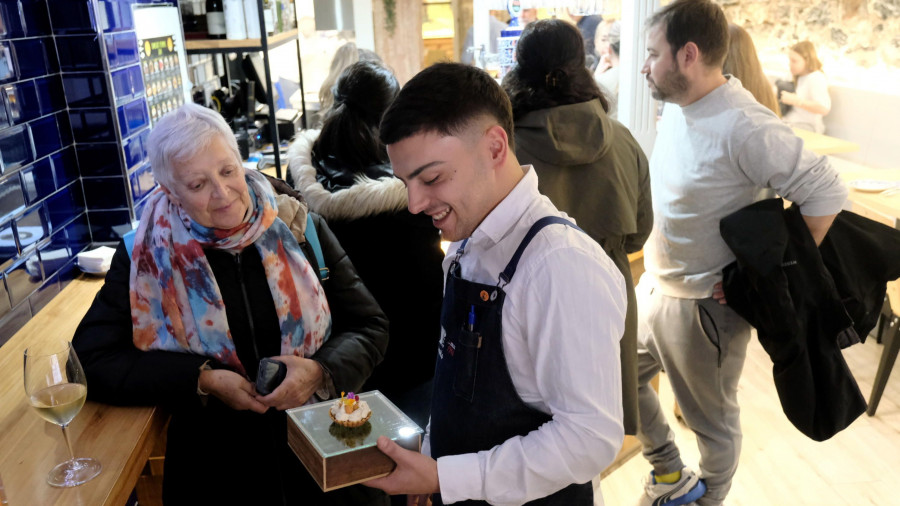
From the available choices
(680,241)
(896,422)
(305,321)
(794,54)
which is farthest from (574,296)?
(794,54)

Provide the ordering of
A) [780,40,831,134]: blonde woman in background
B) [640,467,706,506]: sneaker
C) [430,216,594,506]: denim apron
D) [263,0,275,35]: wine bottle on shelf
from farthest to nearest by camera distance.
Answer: [780,40,831,134]: blonde woman in background → [263,0,275,35]: wine bottle on shelf → [640,467,706,506]: sneaker → [430,216,594,506]: denim apron

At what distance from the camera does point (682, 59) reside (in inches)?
91.0

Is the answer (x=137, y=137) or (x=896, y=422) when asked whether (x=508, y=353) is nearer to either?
(x=137, y=137)

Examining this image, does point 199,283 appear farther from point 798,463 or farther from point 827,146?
point 827,146

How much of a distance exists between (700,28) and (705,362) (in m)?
1.10

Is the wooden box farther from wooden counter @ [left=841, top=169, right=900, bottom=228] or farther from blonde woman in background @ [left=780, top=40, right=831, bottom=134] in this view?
blonde woman in background @ [left=780, top=40, right=831, bottom=134]

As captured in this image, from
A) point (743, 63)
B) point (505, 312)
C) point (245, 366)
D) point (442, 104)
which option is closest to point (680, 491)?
point (743, 63)

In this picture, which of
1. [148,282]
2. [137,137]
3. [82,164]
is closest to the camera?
[148,282]

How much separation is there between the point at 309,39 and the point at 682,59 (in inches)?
128

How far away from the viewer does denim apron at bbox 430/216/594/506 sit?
1.23 meters

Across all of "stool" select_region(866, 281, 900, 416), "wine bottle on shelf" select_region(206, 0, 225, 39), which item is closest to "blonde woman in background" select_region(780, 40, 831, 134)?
"stool" select_region(866, 281, 900, 416)

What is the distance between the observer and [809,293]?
2.30 metres

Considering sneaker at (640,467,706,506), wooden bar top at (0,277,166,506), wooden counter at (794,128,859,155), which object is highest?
wooden bar top at (0,277,166,506)

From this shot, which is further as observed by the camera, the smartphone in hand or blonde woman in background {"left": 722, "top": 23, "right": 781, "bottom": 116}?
blonde woman in background {"left": 722, "top": 23, "right": 781, "bottom": 116}
